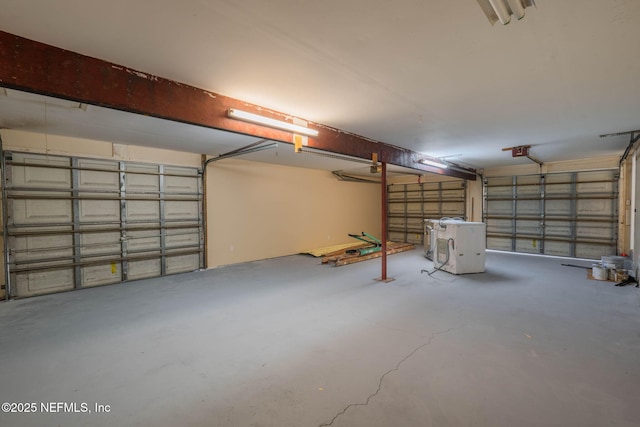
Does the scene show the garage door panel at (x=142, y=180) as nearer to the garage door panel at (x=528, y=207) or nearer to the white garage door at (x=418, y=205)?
the white garage door at (x=418, y=205)

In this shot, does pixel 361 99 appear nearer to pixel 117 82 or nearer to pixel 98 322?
pixel 117 82

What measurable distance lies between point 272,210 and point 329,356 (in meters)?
5.35

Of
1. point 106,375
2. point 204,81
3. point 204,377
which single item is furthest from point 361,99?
point 106,375

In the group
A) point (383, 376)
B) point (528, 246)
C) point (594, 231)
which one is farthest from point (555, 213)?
point (383, 376)

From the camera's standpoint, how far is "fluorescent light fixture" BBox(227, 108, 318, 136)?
283cm

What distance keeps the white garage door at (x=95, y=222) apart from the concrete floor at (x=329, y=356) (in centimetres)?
57

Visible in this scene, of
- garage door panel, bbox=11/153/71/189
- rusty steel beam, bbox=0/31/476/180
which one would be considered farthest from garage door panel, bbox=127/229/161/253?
rusty steel beam, bbox=0/31/476/180

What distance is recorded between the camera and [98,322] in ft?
Answer: 10.9

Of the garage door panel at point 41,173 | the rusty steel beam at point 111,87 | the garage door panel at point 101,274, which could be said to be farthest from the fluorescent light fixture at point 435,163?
the garage door panel at point 41,173

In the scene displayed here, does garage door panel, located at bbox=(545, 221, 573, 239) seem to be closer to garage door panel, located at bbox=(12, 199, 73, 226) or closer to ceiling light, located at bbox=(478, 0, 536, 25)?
ceiling light, located at bbox=(478, 0, 536, 25)

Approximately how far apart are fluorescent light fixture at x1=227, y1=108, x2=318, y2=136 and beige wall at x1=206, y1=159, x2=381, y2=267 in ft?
11.7

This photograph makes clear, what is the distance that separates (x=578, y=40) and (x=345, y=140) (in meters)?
2.85

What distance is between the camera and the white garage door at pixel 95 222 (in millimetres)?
4285

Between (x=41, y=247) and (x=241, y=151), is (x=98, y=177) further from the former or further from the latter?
(x=241, y=151)
